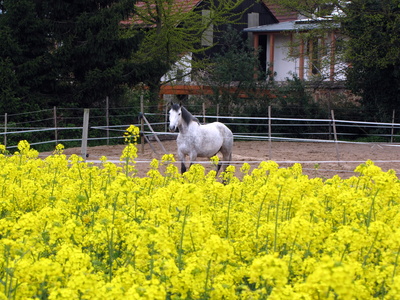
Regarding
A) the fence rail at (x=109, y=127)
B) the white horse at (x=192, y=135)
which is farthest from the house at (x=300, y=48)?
the white horse at (x=192, y=135)

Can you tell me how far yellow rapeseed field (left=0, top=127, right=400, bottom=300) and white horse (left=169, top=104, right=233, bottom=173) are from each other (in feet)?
17.4

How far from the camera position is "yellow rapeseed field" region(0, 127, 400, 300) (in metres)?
3.08

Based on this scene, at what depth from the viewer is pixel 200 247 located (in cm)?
381

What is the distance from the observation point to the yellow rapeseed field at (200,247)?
3080mm

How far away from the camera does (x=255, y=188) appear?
6.46m

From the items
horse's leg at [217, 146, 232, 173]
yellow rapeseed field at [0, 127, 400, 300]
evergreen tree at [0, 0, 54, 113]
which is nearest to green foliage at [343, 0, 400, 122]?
horse's leg at [217, 146, 232, 173]

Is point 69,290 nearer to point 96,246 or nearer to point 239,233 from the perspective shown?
point 96,246

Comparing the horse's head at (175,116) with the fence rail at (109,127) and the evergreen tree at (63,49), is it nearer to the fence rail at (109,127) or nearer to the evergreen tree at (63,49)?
the fence rail at (109,127)

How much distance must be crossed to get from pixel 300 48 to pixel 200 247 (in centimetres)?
2452

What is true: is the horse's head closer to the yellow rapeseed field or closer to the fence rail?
the fence rail

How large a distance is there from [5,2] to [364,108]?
1129 centimetres

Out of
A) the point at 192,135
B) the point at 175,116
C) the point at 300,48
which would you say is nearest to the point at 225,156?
the point at 192,135

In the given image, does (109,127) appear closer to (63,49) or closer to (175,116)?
(63,49)

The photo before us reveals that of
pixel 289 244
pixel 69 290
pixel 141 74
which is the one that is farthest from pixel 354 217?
pixel 141 74
